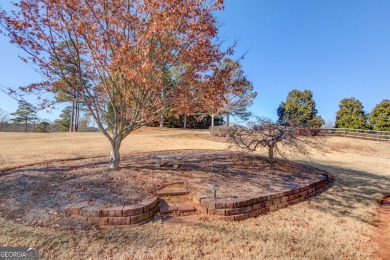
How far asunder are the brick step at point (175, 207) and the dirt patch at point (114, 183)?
0.39 metres

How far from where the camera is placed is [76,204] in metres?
3.33

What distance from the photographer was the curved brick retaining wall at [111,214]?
304 cm

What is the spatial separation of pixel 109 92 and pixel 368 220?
5969 mm

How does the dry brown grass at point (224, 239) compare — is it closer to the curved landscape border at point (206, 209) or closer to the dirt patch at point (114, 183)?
the curved landscape border at point (206, 209)

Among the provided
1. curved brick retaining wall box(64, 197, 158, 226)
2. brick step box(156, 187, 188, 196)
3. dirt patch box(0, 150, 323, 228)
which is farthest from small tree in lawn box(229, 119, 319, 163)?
curved brick retaining wall box(64, 197, 158, 226)

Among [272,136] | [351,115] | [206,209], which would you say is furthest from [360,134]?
[206,209]

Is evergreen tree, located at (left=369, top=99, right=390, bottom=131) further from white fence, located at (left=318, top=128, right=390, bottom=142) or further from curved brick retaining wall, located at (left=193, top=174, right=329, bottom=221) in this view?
curved brick retaining wall, located at (left=193, top=174, right=329, bottom=221)

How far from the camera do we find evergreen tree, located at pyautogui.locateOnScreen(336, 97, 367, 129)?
77.9 ft

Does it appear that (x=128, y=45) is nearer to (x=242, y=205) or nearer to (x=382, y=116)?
(x=242, y=205)

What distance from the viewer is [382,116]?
71.8 ft

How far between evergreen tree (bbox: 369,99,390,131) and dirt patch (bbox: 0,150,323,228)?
879 inches

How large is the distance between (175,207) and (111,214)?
99cm

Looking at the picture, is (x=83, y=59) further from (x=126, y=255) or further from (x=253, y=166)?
(x=253, y=166)

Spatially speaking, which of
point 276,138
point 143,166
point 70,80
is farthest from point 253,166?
point 70,80
